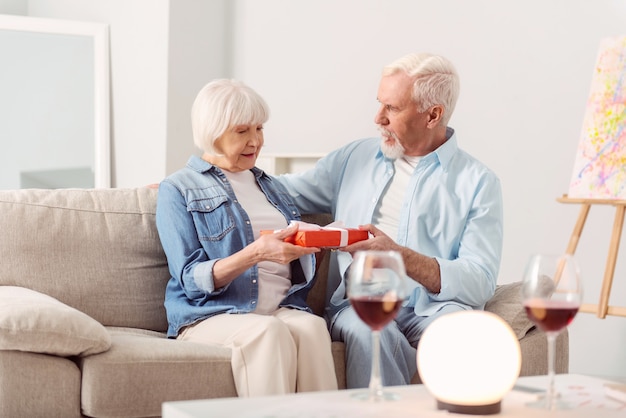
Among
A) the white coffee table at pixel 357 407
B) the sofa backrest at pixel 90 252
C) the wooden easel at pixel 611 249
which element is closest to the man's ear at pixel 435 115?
the wooden easel at pixel 611 249

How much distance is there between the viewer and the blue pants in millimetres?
2500

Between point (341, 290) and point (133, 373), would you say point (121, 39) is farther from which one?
point (133, 373)

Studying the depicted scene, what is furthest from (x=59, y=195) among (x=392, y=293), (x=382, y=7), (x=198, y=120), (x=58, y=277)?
(x=382, y=7)

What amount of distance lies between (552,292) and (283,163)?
12.4ft

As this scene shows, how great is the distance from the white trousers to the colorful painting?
1.42 metres

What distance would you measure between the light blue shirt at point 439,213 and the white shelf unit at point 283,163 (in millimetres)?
2061

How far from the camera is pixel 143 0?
541 centimetres

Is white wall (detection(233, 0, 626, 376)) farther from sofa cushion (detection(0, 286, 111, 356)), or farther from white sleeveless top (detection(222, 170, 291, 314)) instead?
sofa cushion (detection(0, 286, 111, 356))

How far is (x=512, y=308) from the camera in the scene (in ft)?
8.87

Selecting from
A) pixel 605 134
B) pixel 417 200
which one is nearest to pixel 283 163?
pixel 605 134

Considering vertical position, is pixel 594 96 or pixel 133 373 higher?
pixel 594 96

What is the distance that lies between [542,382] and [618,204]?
5.99ft

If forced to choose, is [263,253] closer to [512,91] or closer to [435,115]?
[435,115]

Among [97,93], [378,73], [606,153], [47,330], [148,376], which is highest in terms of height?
[378,73]
